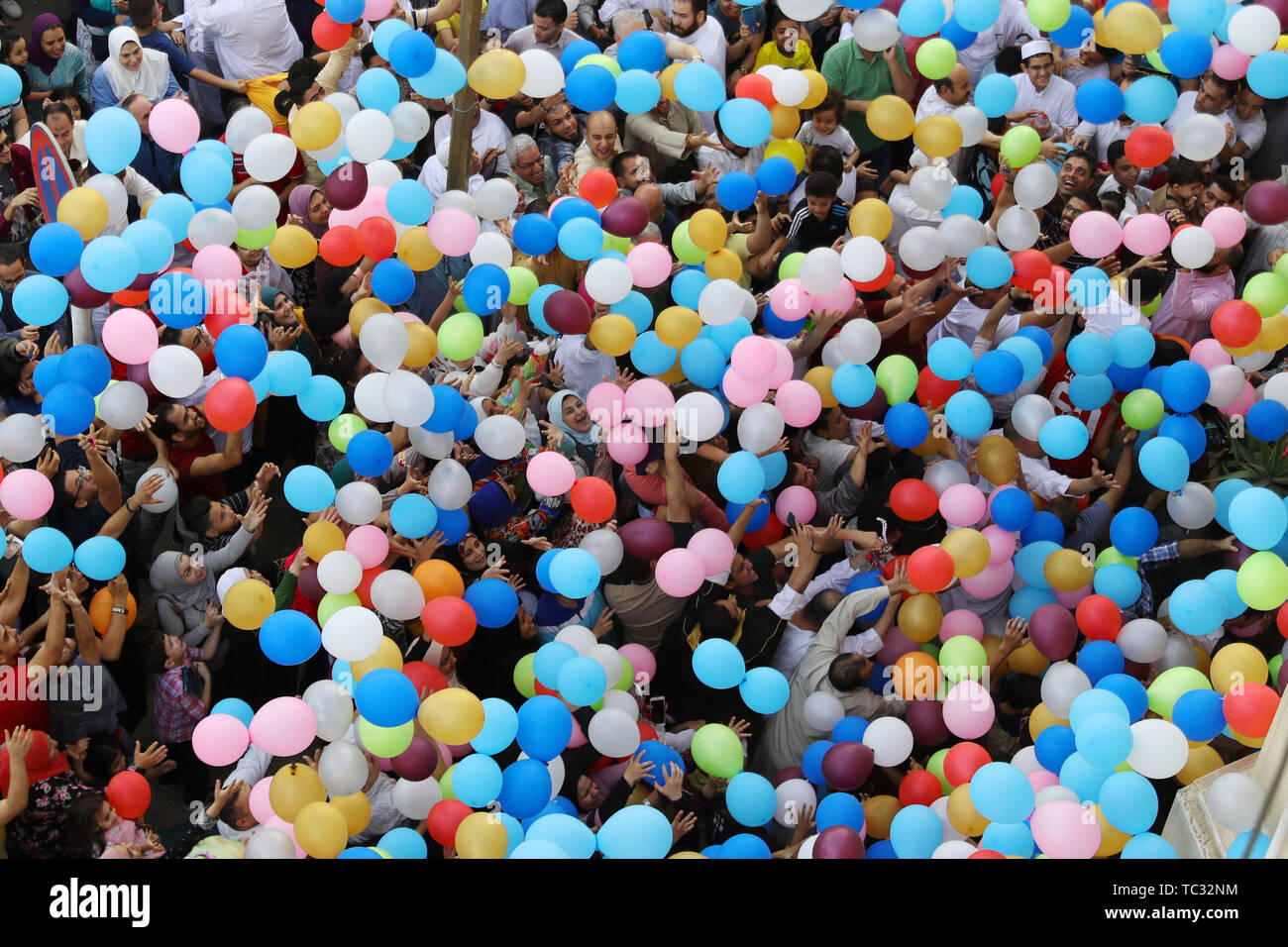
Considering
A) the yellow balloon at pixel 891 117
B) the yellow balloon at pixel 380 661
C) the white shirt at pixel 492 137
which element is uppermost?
the yellow balloon at pixel 891 117

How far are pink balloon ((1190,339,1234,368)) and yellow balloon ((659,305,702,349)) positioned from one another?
1.77m

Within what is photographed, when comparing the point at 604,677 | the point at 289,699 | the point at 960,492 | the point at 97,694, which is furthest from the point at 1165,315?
the point at 97,694

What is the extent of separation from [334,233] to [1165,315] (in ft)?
10.2

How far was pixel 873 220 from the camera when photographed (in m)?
5.07

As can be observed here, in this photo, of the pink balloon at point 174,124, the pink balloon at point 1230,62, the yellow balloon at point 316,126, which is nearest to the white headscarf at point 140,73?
the pink balloon at point 174,124

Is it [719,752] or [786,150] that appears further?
[786,150]

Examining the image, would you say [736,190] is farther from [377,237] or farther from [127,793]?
[127,793]

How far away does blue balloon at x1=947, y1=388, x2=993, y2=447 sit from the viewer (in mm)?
4785

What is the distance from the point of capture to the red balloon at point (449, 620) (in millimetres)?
4234

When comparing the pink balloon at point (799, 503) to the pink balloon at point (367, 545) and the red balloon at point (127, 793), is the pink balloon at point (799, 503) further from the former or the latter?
the red balloon at point (127, 793)

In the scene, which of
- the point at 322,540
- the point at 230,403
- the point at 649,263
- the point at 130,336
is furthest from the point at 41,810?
the point at 649,263

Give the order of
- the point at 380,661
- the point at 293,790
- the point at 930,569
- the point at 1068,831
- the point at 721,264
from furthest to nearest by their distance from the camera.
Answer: the point at 721,264 → the point at 930,569 → the point at 380,661 → the point at 293,790 → the point at 1068,831

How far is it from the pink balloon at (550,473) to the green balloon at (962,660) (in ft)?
4.33

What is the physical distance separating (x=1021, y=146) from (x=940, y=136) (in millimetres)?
355
